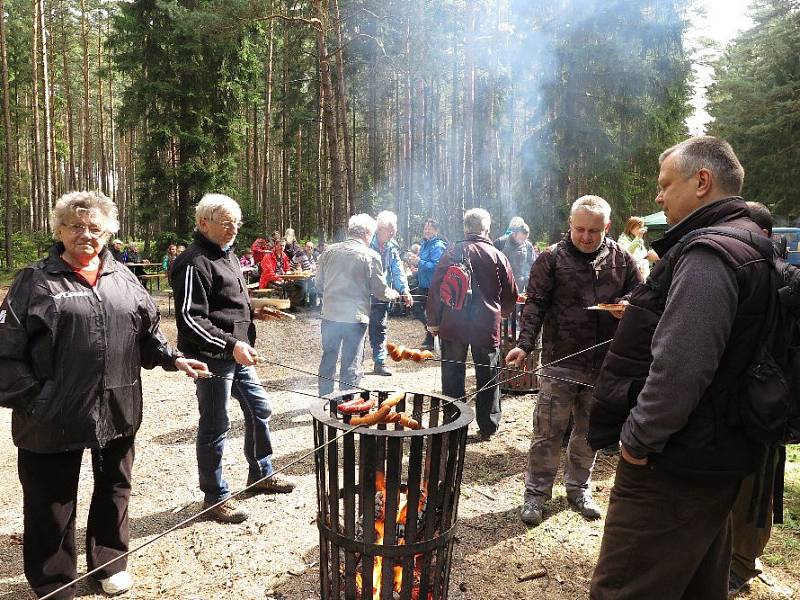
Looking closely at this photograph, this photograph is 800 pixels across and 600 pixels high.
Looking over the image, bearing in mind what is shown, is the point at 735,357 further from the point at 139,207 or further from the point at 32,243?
the point at 32,243

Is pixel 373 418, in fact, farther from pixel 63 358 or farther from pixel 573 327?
pixel 573 327

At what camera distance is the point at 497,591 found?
3.24 metres

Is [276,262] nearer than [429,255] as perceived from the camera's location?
No

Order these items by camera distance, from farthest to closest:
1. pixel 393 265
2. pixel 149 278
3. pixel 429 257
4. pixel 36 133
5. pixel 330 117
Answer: pixel 36 133 < pixel 149 278 < pixel 330 117 < pixel 429 257 < pixel 393 265

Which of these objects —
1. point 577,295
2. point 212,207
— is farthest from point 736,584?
point 212,207

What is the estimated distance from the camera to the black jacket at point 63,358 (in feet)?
8.85

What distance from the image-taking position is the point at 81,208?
2.88 meters

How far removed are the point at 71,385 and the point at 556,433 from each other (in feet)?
9.78

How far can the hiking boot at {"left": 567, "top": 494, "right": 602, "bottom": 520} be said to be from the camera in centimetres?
403

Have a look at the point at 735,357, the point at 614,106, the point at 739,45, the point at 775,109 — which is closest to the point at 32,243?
the point at 614,106

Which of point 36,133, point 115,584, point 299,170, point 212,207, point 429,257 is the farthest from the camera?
point 299,170

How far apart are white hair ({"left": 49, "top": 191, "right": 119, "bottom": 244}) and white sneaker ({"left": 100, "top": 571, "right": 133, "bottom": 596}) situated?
1.81 meters

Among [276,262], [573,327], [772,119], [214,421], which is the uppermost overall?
[772,119]

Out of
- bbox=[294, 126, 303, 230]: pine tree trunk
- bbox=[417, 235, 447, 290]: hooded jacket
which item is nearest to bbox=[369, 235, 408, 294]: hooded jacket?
bbox=[417, 235, 447, 290]: hooded jacket
